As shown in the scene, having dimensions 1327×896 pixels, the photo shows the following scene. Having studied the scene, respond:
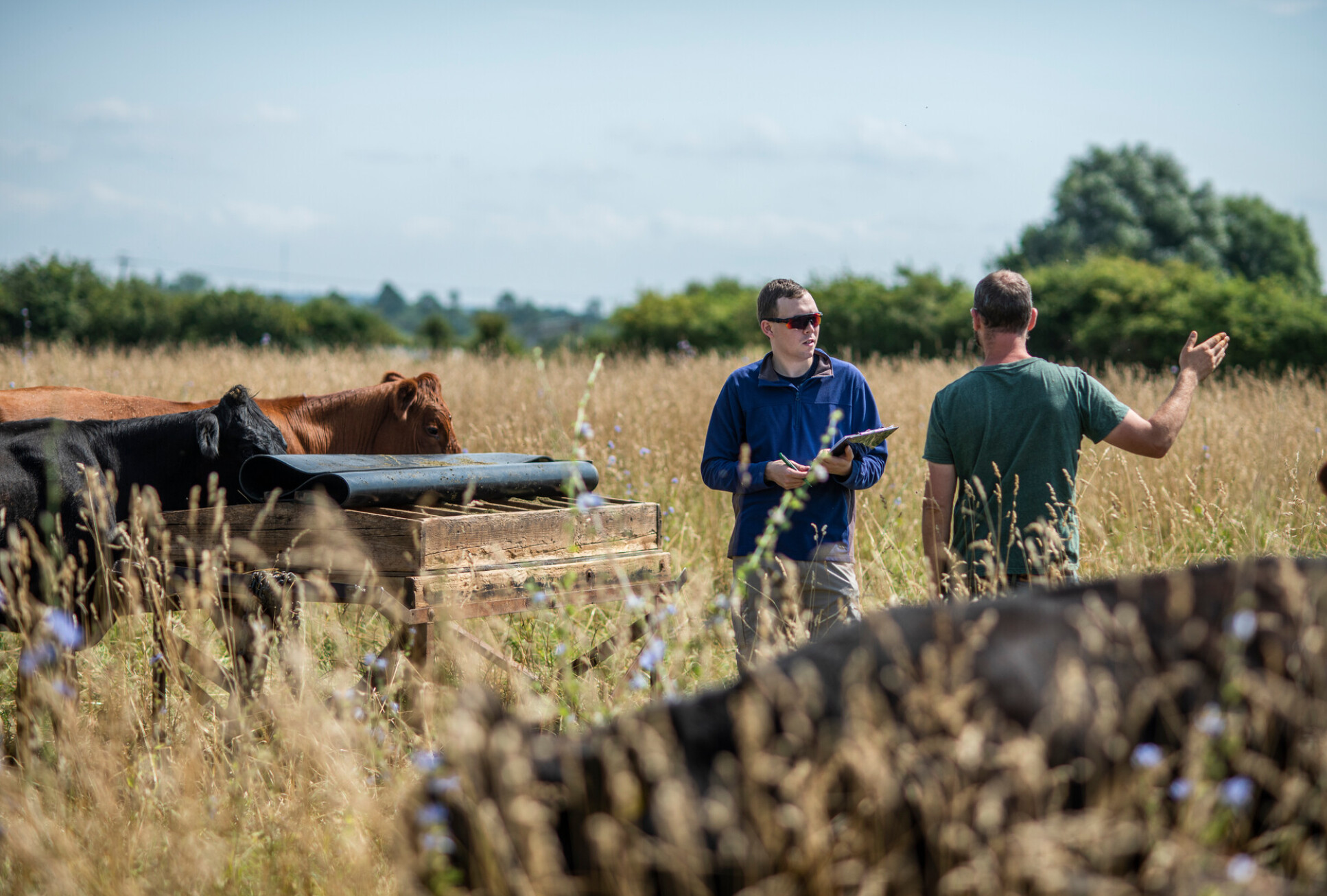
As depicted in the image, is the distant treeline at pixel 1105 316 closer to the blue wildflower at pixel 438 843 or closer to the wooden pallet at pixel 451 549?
the wooden pallet at pixel 451 549

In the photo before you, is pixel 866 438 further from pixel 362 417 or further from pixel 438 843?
pixel 362 417

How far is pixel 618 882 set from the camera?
1448mm

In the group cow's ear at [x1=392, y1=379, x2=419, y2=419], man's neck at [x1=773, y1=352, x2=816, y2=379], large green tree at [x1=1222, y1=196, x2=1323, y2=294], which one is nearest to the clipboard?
man's neck at [x1=773, y1=352, x2=816, y2=379]

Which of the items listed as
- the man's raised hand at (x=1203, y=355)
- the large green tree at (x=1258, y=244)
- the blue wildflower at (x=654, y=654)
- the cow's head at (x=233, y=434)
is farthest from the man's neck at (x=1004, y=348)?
the large green tree at (x=1258, y=244)

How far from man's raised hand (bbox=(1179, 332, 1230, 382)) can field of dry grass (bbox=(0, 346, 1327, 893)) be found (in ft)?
1.36

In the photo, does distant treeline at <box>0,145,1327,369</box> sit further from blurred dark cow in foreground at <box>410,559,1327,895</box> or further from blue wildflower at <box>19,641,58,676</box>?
blue wildflower at <box>19,641,58,676</box>

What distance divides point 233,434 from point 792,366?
2239 millimetres

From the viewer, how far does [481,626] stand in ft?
12.4

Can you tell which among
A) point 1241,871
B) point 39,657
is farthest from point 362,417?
point 1241,871

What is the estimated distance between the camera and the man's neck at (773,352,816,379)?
12.5ft

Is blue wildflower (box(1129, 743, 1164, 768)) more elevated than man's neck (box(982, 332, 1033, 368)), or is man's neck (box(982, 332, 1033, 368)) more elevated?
man's neck (box(982, 332, 1033, 368))

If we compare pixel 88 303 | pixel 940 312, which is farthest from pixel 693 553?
pixel 88 303

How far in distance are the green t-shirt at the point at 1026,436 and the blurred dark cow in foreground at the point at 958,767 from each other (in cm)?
176

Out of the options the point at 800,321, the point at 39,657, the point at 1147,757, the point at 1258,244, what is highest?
the point at 1258,244
